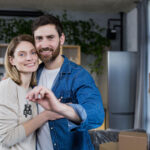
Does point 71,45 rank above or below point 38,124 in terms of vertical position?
above

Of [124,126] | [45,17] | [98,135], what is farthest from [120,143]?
[124,126]

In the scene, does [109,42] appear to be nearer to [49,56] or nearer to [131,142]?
[131,142]

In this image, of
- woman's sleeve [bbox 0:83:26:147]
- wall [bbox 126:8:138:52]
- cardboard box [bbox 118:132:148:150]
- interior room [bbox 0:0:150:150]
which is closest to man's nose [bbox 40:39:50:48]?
woman's sleeve [bbox 0:83:26:147]

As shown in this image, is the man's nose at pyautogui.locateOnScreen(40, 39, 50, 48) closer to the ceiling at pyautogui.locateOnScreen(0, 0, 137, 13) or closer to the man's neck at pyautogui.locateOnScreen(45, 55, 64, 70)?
the man's neck at pyautogui.locateOnScreen(45, 55, 64, 70)

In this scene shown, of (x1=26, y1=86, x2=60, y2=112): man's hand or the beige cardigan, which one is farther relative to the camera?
the beige cardigan

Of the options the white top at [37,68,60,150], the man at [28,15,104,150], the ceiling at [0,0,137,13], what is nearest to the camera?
the man at [28,15,104,150]

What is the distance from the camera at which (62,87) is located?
107 cm

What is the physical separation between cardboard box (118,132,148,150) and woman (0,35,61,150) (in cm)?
A: 186

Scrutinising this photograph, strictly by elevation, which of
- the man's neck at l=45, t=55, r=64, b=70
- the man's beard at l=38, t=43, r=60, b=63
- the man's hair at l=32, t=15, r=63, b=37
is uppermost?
the man's hair at l=32, t=15, r=63, b=37

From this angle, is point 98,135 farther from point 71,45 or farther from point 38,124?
point 71,45

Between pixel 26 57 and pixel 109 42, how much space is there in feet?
16.8

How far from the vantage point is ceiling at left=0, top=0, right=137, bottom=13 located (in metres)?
5.27

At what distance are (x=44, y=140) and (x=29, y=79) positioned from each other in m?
0.28

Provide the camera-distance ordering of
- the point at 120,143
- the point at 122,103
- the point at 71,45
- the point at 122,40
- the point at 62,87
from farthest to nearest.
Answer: the point at 122,40, the point at 71,45, the point at 122,103, the point at 120,143, the point at 62,87
